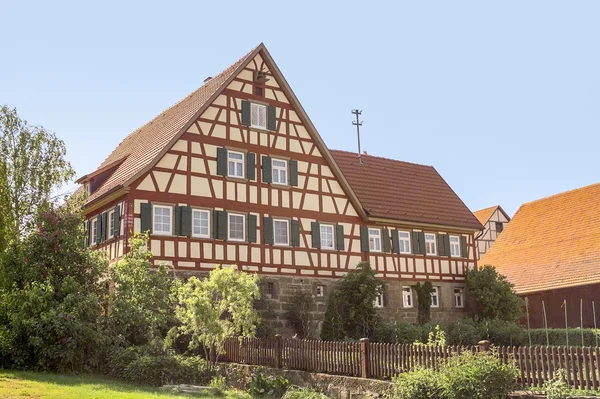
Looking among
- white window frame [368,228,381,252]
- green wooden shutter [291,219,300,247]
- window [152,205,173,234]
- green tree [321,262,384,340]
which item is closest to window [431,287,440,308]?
white window frame [368,228,381,252]

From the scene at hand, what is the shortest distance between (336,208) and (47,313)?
15501 millimetres

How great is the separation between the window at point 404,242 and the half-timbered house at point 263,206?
56 millimetres

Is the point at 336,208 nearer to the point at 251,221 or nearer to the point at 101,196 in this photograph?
the point at 251,221

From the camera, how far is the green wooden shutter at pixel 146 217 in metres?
24.9

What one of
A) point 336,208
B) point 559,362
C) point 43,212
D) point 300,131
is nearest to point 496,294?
point 336,208

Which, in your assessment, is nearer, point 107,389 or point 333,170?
point 107,389

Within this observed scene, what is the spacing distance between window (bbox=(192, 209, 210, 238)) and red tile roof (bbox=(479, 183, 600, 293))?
1766cm

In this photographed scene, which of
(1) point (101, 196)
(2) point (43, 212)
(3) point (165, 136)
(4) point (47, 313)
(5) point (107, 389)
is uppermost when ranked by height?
(3) point (165, 136)

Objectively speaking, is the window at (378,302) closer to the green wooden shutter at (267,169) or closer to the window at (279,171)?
the window at (279,171)

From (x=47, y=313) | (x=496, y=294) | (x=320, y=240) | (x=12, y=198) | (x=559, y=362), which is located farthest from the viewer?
(x=496, y=294)

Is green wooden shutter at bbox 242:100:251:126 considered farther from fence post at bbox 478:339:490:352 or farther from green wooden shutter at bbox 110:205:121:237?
fence post at bbox 478:339:490:352

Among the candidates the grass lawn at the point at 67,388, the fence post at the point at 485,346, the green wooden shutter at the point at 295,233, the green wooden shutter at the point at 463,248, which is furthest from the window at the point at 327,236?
the fence post at the point at 485,346

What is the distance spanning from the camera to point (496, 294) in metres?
33.0

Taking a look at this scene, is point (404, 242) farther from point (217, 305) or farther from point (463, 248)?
point (217, 305)
